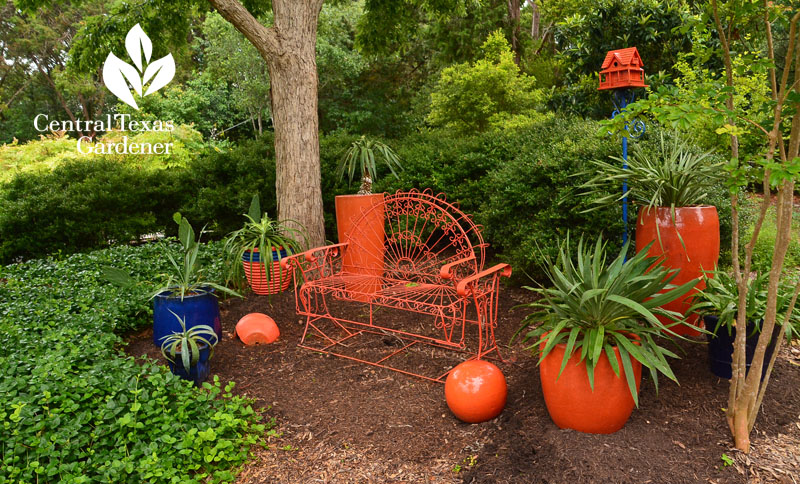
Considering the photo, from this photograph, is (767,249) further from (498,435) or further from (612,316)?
(498,435)

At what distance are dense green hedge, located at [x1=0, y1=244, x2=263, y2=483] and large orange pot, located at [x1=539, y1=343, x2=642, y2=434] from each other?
1.57 m

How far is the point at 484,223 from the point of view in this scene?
5.03 m

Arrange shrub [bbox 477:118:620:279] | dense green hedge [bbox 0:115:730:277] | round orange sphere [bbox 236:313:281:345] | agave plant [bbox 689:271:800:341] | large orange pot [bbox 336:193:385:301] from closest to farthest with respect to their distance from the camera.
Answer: agave plant [bbox 689:271:800:341]
round orange sphere [bbox 236:313:281:345]
shrub [bbox 477:118:620:279]
dense green hedge [bbox 0:115:730:277]
large orange pot [bbox 336:193:385:301]

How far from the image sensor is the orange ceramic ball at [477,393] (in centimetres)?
274

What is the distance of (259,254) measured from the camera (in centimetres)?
492

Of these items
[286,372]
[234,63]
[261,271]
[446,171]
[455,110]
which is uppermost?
[234,63]

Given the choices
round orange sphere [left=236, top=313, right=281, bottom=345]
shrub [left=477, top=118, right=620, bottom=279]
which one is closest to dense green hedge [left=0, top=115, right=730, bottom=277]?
shrub [left=477, top=118, right=620, bottom=279]

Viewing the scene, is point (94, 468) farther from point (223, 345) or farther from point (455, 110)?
point (455, 110)

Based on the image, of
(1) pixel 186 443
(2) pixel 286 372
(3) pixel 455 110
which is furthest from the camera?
(3) pixel 455 110

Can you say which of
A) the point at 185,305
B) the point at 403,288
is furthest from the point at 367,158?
the point at 185,305

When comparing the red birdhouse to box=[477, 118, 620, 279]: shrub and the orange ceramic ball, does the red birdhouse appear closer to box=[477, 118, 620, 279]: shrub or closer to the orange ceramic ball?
box=[477, 118, 620, 279]: shrub

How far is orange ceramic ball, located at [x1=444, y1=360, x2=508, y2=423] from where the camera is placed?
2.74 m

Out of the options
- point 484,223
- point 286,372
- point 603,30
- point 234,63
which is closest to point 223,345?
point 286,372

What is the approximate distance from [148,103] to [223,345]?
48.1ft
